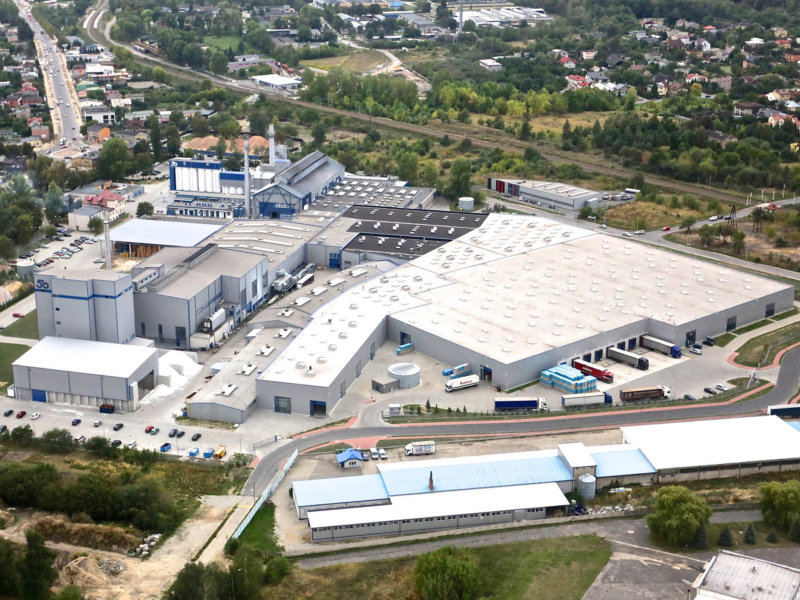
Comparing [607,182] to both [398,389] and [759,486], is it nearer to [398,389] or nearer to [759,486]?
[398,389]

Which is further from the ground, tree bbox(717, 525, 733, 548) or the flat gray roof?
the flat gray roof

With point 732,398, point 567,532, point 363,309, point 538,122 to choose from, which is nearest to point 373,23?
point 538,122

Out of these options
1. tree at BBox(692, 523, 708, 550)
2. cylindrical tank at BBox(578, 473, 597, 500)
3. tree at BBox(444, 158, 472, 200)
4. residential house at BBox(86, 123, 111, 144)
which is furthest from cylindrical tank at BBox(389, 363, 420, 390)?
residential house at BBox(86, 123, 111, 144)

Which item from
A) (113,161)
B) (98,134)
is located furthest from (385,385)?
(98,134)

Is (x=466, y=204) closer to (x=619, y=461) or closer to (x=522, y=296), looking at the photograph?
(x=522, y=296)

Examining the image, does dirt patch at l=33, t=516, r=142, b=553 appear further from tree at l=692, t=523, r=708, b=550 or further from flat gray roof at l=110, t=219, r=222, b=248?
flat gray roof at l=110, t=219, r=222, b=248
